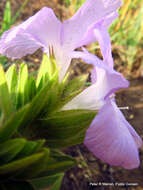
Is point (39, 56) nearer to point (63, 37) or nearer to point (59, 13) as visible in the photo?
point (59, 13)

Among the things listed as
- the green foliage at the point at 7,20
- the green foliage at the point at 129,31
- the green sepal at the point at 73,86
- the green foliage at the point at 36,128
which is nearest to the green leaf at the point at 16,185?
the green foliage at the point at 36,128

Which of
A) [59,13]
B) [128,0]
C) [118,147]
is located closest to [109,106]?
[118,147]

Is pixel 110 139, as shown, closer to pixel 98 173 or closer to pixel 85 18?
pixel 85 18

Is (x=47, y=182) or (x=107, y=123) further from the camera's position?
(x=47, y=182)

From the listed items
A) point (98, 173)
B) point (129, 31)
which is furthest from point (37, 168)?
point (129, 31)

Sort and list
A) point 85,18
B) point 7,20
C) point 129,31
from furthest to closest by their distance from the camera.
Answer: point 129,31
point 7,20
point 85,18

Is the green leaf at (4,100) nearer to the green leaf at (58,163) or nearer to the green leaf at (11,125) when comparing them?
the green leaf at (11,125)

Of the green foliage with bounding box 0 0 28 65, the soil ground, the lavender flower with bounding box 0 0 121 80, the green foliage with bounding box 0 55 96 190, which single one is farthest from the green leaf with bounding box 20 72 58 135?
the green foliage with bounding box 0 0 28 65
